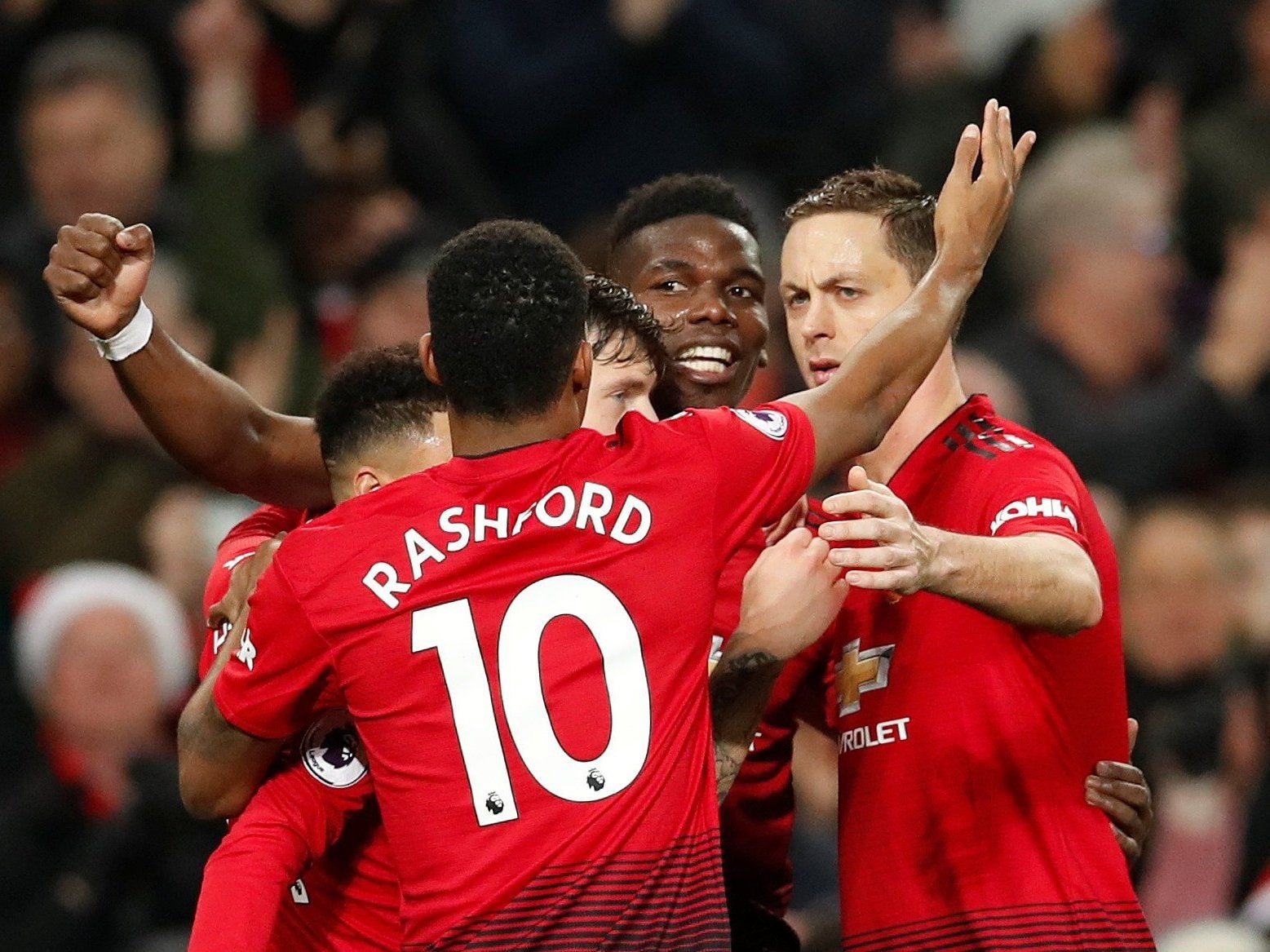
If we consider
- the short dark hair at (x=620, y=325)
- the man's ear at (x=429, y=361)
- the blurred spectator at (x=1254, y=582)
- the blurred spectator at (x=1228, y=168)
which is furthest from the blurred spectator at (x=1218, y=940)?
the blurred spectator at (x=1228, y=168)

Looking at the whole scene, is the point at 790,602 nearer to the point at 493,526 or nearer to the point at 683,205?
the point at 493,526

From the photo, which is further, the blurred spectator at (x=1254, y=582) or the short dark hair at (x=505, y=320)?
A: the blurred spectator at (x=1254, y=582)

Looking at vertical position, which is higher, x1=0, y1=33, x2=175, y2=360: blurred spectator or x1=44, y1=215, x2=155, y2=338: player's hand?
x1=0, y1=33, x2=175, y2=360: blurred spectator

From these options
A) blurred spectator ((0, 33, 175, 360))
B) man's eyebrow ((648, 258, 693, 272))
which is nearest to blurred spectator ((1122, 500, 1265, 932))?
man's eyebrow ((648, 258, 693, 272))

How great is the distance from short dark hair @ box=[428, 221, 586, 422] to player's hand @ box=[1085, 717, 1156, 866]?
1.24 metres

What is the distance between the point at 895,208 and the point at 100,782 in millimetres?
3166

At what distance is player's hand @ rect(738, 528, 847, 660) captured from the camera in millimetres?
3688

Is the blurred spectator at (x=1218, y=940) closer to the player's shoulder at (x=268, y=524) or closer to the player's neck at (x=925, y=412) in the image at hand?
the player's neck at (x=925, y=412)

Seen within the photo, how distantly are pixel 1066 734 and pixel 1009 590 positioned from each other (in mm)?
536

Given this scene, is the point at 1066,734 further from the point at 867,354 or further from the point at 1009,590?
the point at 867,354

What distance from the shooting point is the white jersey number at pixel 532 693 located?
322 centimetres

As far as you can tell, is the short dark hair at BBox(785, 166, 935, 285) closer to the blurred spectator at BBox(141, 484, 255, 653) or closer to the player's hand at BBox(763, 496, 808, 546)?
the player's hand at BBox(763, 496, 808, 546)

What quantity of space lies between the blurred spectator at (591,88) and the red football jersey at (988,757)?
13.9 feet

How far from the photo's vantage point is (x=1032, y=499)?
11.6ft
